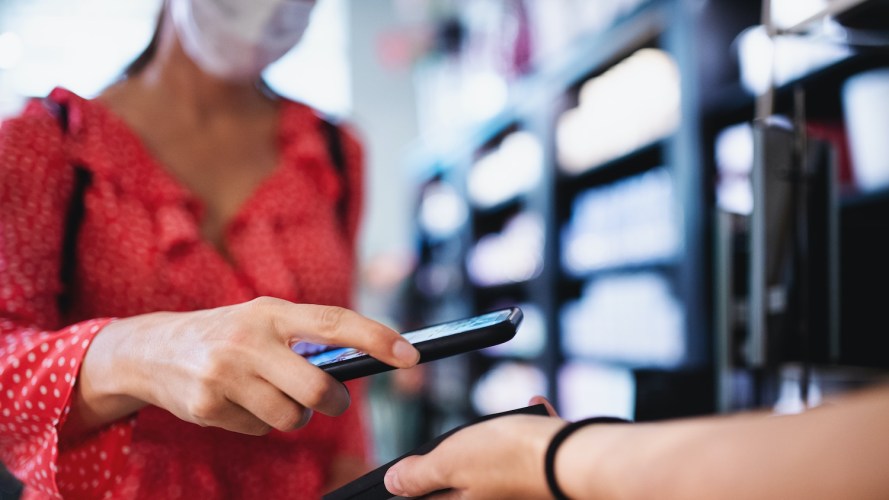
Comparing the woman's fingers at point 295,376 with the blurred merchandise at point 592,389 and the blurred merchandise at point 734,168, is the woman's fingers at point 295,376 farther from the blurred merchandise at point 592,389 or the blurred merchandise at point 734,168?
the blurred merchandise at point 592,389

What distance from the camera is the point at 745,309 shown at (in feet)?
4.00

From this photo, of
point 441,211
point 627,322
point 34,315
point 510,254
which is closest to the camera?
point 34,315

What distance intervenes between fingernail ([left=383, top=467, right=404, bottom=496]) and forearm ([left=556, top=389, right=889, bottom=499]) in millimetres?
125

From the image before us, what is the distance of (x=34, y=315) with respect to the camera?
582mm

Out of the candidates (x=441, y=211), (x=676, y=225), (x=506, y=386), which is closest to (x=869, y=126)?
(x=676, y=225)

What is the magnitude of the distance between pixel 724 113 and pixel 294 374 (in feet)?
5.12

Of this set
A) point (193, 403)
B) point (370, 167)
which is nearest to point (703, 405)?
point (193, 403)

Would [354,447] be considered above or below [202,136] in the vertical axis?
below

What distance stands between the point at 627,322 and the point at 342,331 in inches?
71.3

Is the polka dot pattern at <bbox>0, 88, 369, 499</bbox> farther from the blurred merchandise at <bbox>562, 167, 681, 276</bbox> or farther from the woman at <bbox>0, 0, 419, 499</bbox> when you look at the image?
the blurred merchandise at <bbox>562, 167, 681, 276</bbox>

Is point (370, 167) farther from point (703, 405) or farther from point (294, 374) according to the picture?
point (294, 374)

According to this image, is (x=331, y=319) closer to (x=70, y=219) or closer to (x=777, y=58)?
(x=70, y=219)

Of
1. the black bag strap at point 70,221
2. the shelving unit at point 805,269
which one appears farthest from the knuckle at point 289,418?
the shelving unit at point 805,269

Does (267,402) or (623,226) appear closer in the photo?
(267,402)
